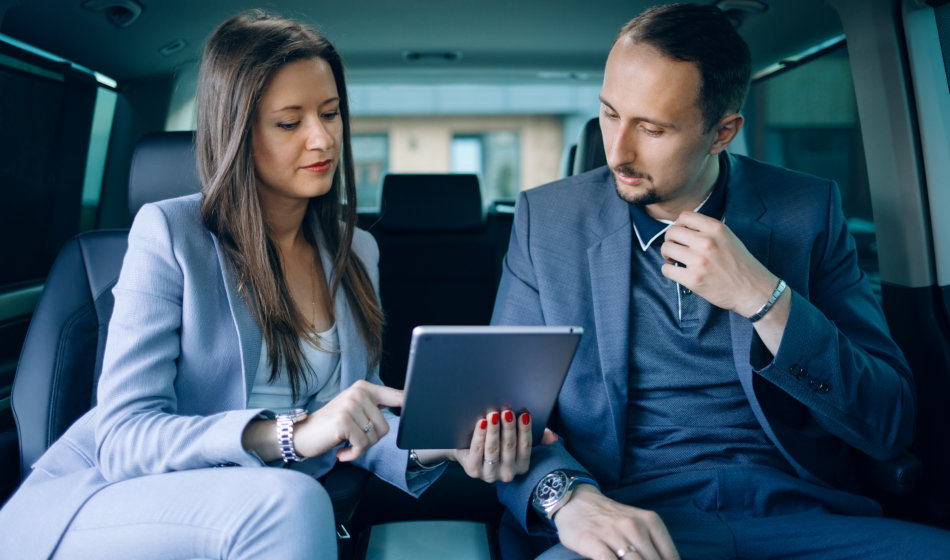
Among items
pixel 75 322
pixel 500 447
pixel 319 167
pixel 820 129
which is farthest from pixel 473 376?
pixel 820 129

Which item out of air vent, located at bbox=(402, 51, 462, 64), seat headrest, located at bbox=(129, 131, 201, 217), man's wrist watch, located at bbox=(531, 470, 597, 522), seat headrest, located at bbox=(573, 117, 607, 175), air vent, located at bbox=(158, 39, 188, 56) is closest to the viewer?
man's wrist watch, located at bbox=(531, 470, 597, 522)

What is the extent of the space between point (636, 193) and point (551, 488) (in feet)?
1.82

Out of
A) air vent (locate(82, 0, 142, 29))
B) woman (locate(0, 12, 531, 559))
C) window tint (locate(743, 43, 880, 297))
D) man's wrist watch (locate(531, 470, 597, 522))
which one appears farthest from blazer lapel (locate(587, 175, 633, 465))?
air vent (locate(82, 0, 142, 29))

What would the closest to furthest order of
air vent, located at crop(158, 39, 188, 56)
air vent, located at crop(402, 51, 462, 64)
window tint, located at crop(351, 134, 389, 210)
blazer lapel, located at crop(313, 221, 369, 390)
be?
1. blazer lapel, located at crop(313, 221, 369, 390)
2. air vent, located at crop(158, 39, 188, 56)
3. air vent, located at crop(402, 51, 462, 64)
4. window tint, located at crop(351, 134, 389, 210)

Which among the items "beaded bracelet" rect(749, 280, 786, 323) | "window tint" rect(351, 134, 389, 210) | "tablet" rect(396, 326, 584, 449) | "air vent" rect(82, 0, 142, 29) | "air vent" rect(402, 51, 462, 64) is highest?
"window tint" rect(351, 134, 389, 210)

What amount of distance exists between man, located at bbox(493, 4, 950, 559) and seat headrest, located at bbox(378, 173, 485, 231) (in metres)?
1.03

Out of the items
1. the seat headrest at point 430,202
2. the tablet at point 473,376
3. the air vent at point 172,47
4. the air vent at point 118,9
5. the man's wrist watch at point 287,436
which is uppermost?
the air vent at point 172,47

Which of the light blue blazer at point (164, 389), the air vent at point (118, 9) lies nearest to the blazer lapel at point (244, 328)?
the light blue blazer at point (164, 389)

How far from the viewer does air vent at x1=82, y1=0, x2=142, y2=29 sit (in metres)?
1.79

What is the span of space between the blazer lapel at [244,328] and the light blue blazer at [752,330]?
1.58 feet

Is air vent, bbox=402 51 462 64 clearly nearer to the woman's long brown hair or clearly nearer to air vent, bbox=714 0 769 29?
air vent, bbox=714 0 769 29

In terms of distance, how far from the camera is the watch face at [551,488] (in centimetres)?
116

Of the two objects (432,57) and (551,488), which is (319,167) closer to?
(551,488)

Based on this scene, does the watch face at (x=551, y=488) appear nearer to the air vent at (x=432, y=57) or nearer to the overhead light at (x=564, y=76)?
the air vent at (x=432, y=57)
